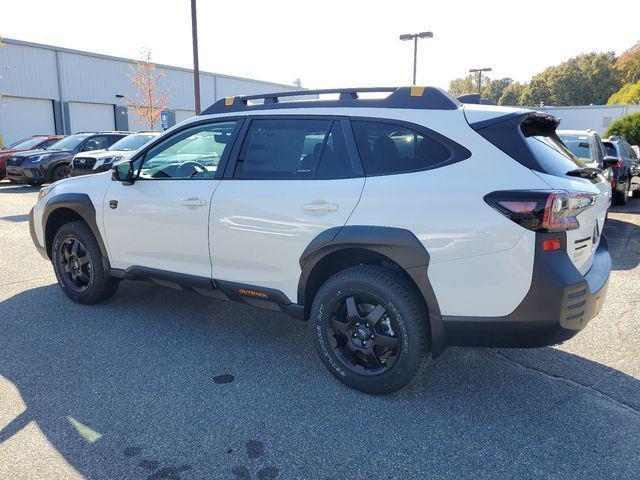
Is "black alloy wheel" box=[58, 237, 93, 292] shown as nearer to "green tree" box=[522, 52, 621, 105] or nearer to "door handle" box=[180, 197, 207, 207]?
"door handle" box=[180, 197, 207, 207]

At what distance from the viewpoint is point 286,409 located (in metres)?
3.09

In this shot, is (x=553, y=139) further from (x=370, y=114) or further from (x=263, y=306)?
(x=263, y=306)

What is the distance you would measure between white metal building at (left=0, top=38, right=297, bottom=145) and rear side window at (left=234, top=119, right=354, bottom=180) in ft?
91.4

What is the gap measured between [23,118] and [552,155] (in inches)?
1198

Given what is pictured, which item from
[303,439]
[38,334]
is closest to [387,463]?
[303,439]

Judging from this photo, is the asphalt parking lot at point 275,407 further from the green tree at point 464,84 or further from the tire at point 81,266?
the green tree at point 464,84

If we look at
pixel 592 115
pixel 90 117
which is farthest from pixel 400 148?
pixel 592 115

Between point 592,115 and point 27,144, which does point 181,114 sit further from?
point 592,115

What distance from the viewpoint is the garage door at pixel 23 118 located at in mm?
26531

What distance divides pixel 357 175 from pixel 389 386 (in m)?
1.32

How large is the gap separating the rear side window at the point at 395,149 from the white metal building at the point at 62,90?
94.1 feet

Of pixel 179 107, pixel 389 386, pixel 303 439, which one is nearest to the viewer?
pixel 303 439

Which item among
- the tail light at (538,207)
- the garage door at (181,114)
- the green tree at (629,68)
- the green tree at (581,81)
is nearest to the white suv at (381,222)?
the tail light at (538,207)

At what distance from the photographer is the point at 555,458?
2.61m
